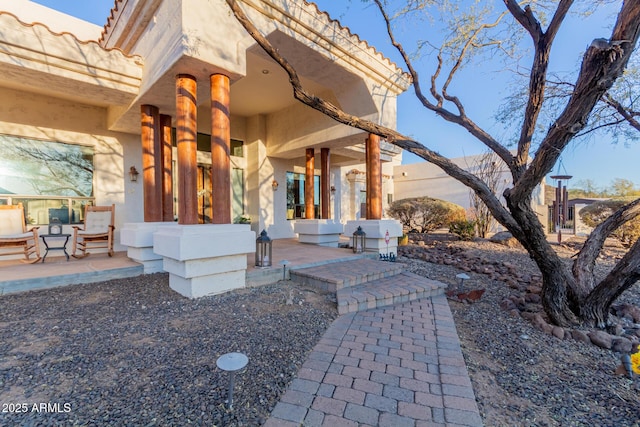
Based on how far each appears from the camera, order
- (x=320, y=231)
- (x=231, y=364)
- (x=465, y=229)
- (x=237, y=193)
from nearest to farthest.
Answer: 1. (x=231, y=364)
2. (x=320, y=231)
3. (x=237, y=193)
4. (x=465, y=229)

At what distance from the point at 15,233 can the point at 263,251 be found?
419 cm

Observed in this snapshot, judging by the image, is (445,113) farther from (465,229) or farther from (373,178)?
(465,229)

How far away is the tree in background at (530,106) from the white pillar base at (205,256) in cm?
203

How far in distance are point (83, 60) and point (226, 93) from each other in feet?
7.71

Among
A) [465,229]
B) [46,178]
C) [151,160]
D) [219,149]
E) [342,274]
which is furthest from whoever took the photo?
[465,229]

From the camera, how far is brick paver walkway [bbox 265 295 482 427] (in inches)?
63.6

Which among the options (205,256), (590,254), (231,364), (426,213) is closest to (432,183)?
(426,213)

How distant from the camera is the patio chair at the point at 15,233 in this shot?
176 inches

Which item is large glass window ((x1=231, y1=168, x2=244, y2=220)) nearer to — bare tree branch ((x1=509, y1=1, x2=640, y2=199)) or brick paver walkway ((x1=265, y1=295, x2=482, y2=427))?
brick paver walkway ((x1=265, y1=295, x2=482, y2=427))

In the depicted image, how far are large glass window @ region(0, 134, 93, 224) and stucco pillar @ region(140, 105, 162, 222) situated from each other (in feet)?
6.89

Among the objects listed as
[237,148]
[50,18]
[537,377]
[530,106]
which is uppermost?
[50,18]

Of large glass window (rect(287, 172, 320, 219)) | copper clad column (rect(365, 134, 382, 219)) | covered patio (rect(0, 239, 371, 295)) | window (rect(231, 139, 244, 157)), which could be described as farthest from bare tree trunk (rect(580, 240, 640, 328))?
window (rect(231, 139, 244, 157))

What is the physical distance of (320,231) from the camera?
7.23 metres

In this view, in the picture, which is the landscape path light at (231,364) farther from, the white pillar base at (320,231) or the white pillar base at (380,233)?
the white pillar base at (320,231)
